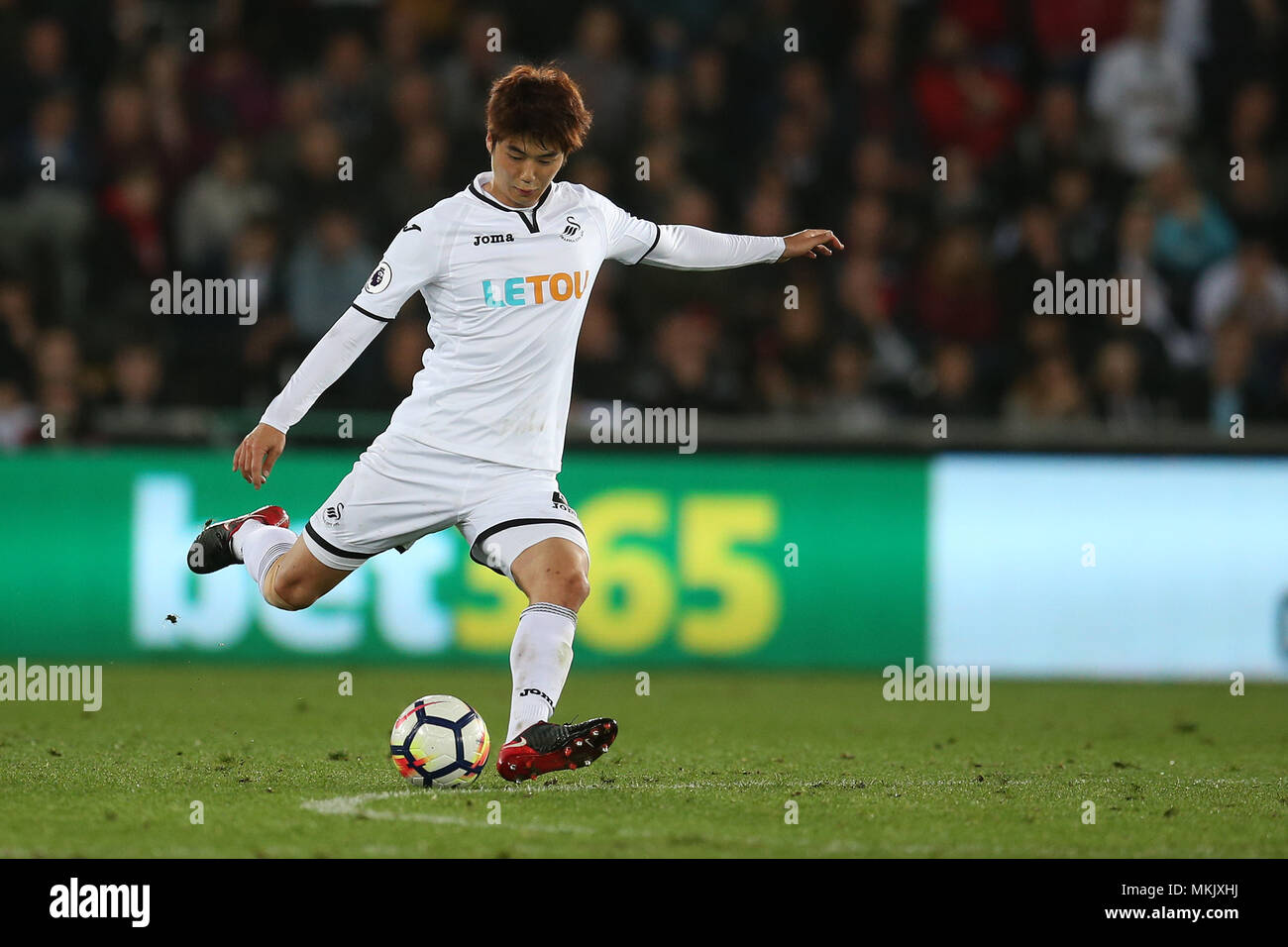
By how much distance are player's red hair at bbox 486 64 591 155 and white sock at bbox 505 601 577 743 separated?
5.06 ft

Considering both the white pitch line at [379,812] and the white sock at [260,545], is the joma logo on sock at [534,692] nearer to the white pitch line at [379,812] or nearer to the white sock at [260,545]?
the white pitch line at [379,812]

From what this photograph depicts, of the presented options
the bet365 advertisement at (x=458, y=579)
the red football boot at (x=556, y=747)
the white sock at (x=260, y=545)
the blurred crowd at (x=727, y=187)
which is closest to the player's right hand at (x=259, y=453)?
the white sock at (x=260, y=545)

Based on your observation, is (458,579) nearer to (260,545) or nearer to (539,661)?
(260,545)

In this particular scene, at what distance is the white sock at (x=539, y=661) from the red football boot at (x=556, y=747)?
0.09 metres

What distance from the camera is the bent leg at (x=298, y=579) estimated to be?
22.9 feet

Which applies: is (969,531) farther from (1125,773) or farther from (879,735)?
(1125,773)

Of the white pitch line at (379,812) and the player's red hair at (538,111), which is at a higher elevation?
the player's red hair at (538,111)

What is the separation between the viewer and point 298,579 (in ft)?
23.0

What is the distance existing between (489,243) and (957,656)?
5031 millimetres

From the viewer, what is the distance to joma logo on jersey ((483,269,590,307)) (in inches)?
260

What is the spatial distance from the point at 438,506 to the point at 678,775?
1.29m

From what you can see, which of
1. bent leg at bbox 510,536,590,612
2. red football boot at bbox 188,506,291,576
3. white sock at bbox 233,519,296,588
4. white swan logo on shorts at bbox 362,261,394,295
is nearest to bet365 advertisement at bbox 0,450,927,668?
red football boot at bbox 188,506,291,576

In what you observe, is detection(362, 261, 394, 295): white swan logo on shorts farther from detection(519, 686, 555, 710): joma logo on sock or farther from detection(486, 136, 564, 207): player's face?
detection(519, 686, 555, 710): joma logo on sock
